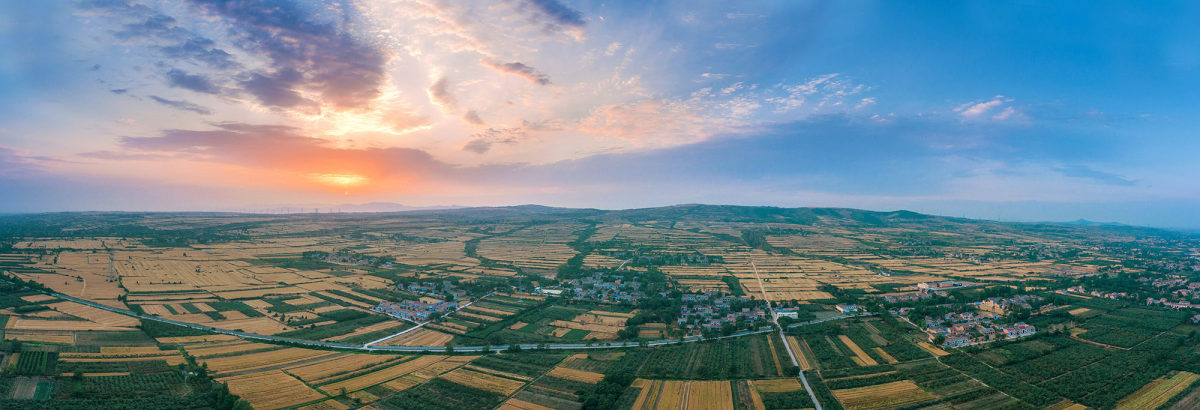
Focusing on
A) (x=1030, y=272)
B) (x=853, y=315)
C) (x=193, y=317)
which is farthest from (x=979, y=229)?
(x=193, y=317)

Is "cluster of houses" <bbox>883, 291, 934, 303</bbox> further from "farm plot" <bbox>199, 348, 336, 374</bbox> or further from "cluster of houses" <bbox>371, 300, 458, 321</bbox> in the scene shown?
"farm plot" <bbox>199, 348, 336, 374</bbox>

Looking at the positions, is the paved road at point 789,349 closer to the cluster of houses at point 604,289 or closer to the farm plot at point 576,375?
the farm plot at point 576,375

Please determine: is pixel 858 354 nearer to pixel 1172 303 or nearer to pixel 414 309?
pixel 414 309

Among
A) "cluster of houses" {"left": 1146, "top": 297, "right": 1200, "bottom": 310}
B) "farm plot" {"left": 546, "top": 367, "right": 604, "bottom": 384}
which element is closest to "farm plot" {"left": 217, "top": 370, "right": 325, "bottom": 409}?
"farm plot" {"left": 546, "top": 367, "right": 604, "bottom": 384}

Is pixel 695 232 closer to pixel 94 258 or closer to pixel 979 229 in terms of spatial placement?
pixel 979 229

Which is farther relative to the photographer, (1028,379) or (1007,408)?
(1028,379)

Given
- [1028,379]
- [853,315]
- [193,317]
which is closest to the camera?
[1028,379]
